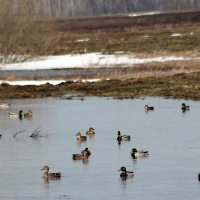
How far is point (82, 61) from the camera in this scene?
6372cm

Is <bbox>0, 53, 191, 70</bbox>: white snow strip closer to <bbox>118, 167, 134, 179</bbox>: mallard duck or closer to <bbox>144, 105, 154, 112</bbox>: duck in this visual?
<bbox>144, 105, 154, 112</bbox>: duck

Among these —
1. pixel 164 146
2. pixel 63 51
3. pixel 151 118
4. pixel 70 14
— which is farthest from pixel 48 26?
pixel 70 14

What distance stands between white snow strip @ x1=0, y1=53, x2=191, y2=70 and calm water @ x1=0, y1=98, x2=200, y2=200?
2047 cm

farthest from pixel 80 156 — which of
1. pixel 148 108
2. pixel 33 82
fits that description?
pixel 33 82

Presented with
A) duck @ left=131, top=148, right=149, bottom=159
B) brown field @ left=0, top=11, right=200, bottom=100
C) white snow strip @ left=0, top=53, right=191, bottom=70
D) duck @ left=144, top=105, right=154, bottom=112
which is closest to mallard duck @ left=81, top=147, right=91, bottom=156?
duck @ left=131, top=148, right=149, bottom=159

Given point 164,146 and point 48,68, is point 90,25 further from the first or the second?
point 164,146

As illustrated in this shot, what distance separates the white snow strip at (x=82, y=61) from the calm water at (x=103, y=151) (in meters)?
20.5

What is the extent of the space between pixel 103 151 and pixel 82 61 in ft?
121

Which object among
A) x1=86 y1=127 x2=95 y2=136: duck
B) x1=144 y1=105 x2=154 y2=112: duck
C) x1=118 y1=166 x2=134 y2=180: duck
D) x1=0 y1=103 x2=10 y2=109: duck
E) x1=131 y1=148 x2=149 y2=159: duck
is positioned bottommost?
x1=118 y1=166 x2=134 y2=180: duck

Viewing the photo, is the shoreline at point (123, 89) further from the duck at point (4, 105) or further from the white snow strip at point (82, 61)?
the white snow strip at point (82, 61)

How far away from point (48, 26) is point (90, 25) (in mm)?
48255

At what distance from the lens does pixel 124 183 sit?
874 inches

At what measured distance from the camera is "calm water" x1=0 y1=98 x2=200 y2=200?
21453mm

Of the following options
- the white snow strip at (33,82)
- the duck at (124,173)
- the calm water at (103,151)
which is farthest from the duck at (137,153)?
the white snow strip at (33,82)
